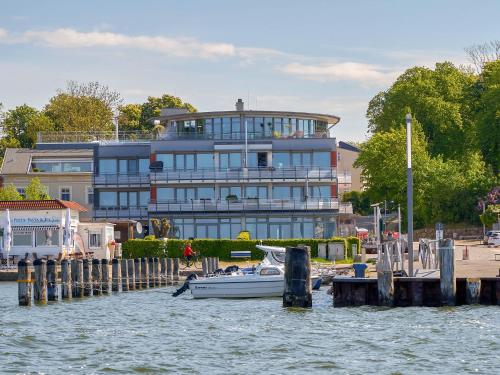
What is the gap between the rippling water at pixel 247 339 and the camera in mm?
38469

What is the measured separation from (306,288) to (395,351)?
41.3 ft

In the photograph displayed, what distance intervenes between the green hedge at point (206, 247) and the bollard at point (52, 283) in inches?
1177

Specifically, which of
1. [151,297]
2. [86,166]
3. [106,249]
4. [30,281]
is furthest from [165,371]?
[86,166]

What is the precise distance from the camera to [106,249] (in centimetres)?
9444

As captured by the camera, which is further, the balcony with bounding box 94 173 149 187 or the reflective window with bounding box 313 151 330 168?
the balcony with bounding box 94 173 149 187

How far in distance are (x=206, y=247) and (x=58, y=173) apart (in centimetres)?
3394

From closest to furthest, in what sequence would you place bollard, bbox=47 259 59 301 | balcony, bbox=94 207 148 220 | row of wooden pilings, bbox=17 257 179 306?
row of wooden pilings, bbox=17 257 179 306
bollard, bbox=47 259 59 301
balcony, bbox=94 207 148 220

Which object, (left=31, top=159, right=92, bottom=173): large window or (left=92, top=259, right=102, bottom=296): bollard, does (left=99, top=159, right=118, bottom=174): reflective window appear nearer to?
(left=31, top=159, right=92, bottom=173): large window

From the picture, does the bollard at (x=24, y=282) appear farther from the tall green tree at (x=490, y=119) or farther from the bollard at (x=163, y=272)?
the tall green tree at (x=490, y=119)

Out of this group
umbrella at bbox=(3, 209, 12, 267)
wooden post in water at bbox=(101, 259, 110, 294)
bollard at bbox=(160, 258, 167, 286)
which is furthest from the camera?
umbrella at bbox=(3, 209, 12, 267)

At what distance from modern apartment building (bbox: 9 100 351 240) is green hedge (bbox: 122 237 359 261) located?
12573mm

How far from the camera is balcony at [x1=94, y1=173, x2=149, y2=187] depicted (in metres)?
115

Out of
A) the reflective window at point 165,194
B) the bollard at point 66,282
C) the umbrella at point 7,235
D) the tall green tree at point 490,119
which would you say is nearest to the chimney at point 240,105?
the reflective window at point 165,194

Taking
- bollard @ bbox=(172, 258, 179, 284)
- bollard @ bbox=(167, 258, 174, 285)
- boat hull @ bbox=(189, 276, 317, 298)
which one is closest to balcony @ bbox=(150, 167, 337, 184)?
bollard @ bbox=(172, 258, 179, 284)
